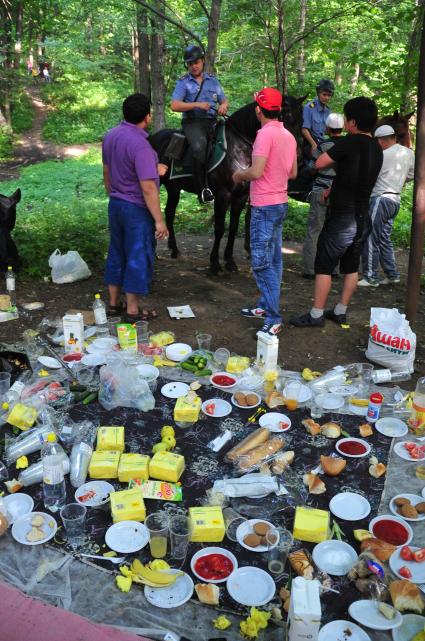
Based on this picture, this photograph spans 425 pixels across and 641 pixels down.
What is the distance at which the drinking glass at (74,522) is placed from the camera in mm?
2713

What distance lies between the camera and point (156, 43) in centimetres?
1025

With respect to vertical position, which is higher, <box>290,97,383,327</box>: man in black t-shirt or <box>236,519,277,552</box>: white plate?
<box>290,97,383,327</box>: man in black t-shirt

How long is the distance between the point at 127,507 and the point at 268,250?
282cm

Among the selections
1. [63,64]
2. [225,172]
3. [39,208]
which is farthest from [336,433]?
[63,64]

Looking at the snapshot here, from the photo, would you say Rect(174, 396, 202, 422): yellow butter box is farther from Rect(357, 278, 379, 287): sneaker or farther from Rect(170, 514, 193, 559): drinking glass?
Rect(357, 278, 379, 287): sneaker

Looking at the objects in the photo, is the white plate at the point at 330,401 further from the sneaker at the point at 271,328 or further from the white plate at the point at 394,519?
the sneaker at the point at 271,328

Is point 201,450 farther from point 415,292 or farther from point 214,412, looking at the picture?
point 415,292

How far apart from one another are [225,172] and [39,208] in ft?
19.3

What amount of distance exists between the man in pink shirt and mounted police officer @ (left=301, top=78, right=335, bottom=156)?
2404mm

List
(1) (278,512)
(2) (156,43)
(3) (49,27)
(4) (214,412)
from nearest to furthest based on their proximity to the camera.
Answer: (1) (278,512)
(4) (214,412)
(2) (156,43)
(3) (49,27)

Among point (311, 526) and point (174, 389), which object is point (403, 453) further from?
point (174, 389)

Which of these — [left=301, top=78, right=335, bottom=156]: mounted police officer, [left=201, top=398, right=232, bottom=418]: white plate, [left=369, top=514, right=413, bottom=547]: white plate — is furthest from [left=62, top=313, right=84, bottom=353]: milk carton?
[left=301, top=78, right=335, bottom=156]: mounted police officer

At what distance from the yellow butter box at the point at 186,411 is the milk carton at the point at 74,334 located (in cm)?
132

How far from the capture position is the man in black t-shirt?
4531mm
